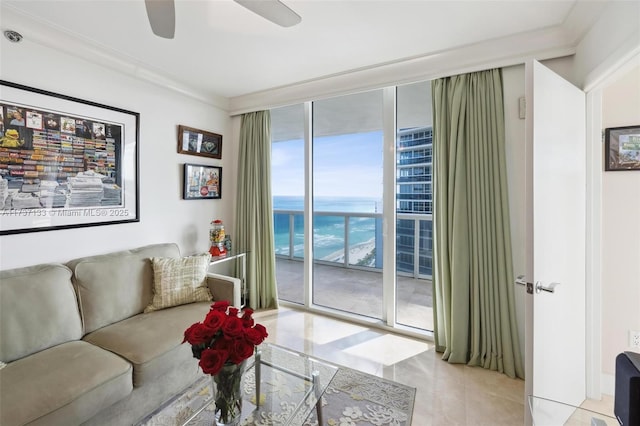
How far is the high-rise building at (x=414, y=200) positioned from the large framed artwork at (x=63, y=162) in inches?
95.8

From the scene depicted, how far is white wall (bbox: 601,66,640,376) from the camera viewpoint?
5.84ft

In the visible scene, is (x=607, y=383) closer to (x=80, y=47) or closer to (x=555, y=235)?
(x=555, y=235)

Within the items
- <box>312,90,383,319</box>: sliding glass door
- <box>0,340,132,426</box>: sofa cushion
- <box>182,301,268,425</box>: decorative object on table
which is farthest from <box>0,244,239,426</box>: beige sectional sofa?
<box>312,90,383,319</box>: sliding glass door

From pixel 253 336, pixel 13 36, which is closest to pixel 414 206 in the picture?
pixel 253 336

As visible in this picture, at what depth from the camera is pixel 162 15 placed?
1322 mm

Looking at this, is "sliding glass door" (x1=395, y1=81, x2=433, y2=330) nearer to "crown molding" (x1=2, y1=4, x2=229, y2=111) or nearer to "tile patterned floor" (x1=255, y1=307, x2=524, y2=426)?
"tile patterned floor" (x1=255, y1=307, x2=524, y2=426)

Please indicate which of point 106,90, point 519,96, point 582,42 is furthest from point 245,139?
point 582,42

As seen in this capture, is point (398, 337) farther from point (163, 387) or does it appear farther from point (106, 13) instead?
point (106, 13)

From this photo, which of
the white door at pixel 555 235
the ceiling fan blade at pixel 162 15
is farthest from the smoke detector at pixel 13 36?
the white door at pixel 555 235

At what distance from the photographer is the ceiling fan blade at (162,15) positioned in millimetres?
1246

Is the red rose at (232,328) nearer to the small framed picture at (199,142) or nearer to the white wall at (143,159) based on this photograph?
the white wall at (143,159)

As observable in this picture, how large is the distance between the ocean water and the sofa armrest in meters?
1.09

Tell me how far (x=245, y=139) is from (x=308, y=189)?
0.99 meters

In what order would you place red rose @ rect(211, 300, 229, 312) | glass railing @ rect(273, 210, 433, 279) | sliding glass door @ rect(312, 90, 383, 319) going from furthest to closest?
1. sliding glass door @ rect(312, 90, 383, 319)
2. glass railing @ rect(273, 210, 433, 279)
3. red rose @ rect(211, 300, 229, 312)
